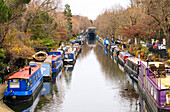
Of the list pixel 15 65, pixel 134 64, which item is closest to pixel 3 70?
pixel 15 65

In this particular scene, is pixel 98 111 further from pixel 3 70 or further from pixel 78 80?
pixel 78 80

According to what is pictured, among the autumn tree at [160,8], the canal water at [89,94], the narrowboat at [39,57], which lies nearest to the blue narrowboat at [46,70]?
the canal water at [89,94]

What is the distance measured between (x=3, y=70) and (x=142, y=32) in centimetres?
3504

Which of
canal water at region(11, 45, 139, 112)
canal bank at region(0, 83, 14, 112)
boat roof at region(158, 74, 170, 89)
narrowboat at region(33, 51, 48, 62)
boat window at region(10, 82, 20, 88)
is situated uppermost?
narrowboat at region(33, 51, 48, 62)

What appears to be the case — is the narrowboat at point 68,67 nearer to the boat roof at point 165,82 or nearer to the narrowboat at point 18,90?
the narrowboat at point 18,90

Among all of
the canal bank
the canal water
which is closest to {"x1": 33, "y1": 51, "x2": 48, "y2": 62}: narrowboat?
the canal water

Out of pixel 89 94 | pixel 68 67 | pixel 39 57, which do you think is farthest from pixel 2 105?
pixel 68 67

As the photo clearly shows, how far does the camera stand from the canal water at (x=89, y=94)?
24.7m

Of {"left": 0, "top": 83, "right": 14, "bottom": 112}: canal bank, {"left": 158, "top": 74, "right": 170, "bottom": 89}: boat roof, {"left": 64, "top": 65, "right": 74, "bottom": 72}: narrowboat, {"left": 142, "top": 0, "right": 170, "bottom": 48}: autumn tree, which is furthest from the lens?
{"left": 64, "top": 65, "right": 74, "bottom": 72}: narrowboat

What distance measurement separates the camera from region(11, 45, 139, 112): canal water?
81.1ft

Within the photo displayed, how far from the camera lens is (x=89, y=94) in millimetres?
30062

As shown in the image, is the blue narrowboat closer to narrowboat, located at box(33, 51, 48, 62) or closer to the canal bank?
narrowboat, located at box(33, 51, 48, 62)

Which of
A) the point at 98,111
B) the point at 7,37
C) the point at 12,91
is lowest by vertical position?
the point at 98,111

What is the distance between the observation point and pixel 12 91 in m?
24.4
